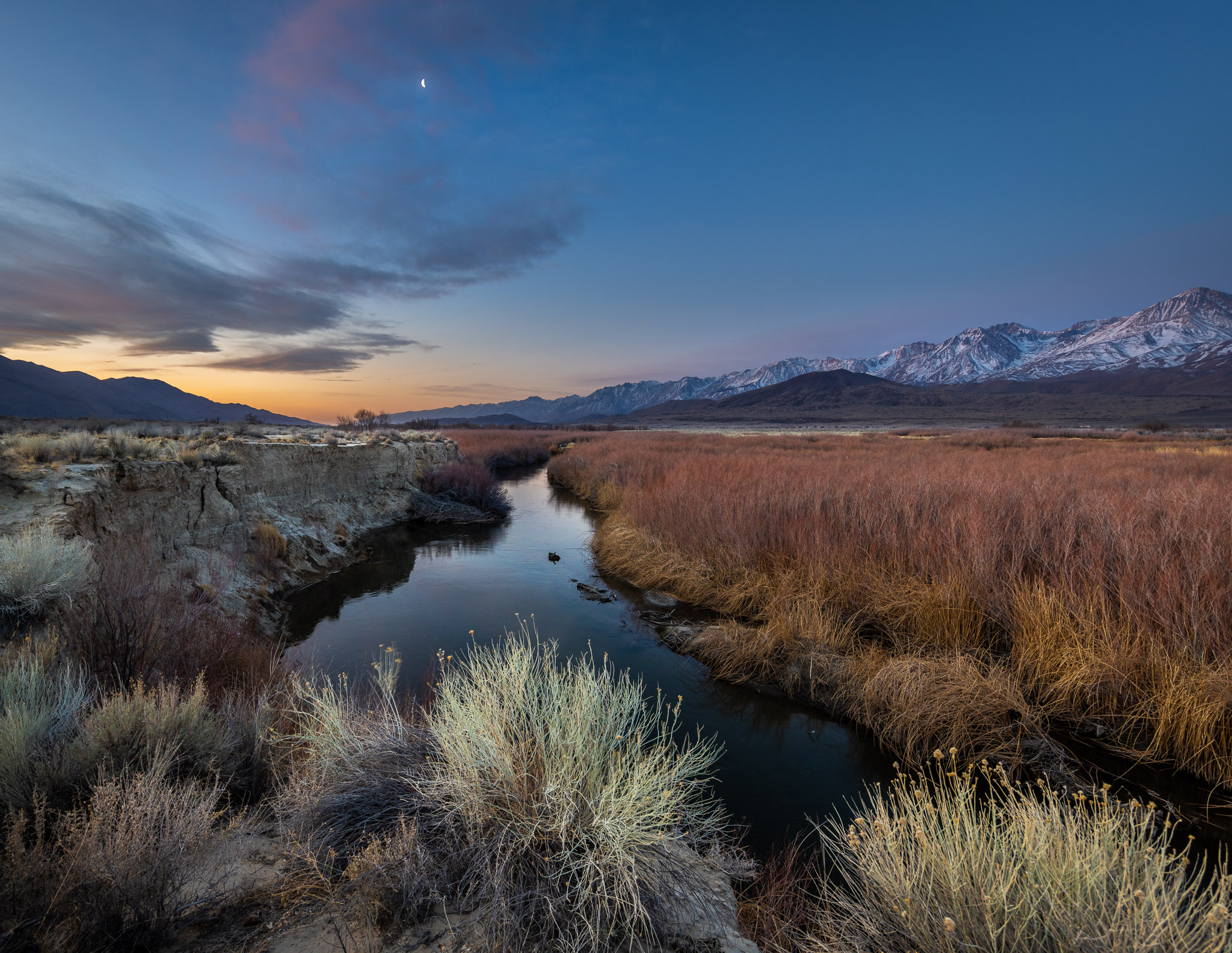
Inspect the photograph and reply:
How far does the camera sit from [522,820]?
270 cm

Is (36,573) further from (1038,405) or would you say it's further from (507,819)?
(1038,405)

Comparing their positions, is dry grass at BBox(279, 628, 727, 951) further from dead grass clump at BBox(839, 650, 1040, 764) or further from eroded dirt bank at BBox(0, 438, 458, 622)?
eroded dirt bank at BBox(0, 438, 458, 622)

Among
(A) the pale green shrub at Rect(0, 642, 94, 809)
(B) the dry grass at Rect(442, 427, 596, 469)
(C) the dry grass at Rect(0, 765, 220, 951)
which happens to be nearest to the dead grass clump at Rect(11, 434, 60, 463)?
(A) the pale green shrub at Rect(0, 642, 94, 809)

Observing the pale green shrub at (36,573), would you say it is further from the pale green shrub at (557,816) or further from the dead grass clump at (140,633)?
the pale green shrub at (557,816)

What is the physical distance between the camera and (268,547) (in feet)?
34.4

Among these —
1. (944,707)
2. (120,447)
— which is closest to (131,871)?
(944,707)

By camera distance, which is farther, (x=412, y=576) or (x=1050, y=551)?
(x=412, y=576)

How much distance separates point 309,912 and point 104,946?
717 mm

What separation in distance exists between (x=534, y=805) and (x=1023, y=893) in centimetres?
225

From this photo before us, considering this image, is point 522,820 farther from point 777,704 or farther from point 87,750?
point 777,704

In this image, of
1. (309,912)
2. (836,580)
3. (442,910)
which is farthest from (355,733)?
(836,580)

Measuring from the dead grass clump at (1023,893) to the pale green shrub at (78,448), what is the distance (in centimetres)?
1187

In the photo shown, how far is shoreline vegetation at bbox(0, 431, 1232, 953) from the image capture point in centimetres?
209

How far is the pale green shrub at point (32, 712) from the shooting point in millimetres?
2531
